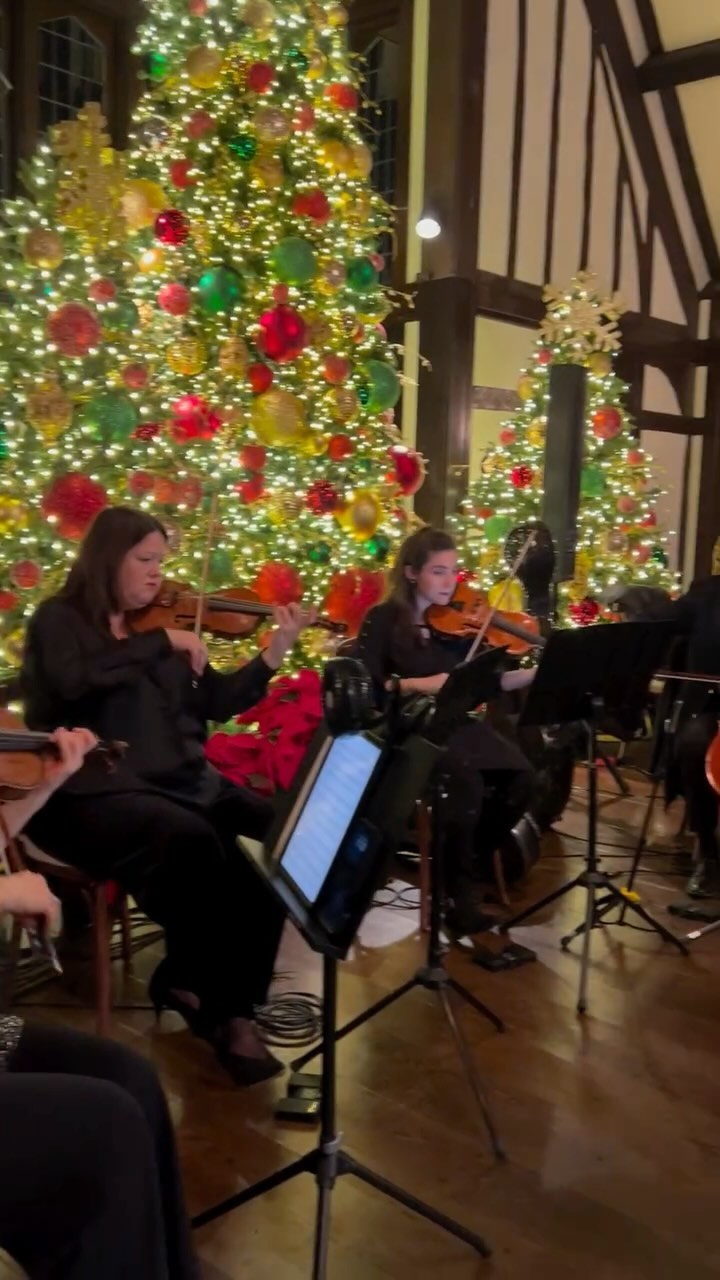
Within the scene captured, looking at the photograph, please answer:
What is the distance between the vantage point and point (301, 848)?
68.6 inches

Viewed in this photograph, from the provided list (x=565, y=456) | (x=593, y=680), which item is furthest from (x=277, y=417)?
(x=593, y=680)

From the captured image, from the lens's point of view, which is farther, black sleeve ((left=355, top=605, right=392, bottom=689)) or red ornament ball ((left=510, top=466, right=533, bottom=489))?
red ornament ball ((left=510, top=466, right=533, bottom=489))

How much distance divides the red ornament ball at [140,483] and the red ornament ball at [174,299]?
0.69 m

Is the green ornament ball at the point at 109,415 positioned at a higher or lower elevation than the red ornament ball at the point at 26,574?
higher

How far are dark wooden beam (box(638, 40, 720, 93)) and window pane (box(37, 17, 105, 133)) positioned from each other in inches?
156

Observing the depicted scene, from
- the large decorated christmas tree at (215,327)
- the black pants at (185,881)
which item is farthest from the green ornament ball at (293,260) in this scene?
the black pants at (185,881)

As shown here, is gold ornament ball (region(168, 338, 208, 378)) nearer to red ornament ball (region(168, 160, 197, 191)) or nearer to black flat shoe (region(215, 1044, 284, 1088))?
red ornament ball (region(168, 160, 197, 191))

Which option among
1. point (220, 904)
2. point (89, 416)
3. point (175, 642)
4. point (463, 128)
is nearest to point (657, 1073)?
point (220, 904)

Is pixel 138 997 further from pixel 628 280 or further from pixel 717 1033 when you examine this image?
pixel 628 280

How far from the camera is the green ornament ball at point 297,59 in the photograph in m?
4.59

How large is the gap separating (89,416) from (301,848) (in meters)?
2.92

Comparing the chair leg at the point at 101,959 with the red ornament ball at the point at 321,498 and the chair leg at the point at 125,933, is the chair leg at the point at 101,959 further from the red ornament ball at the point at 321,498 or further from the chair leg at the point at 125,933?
the red ornament ball at the point at 321,498

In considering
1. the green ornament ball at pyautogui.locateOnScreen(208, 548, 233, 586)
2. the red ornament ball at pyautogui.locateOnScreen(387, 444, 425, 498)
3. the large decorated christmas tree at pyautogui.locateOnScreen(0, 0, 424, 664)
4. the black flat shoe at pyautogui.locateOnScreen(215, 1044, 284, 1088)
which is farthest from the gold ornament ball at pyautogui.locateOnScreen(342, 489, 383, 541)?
the black flat shoe at pyautogui.locateOnScreen(215, 1044, 284, 1088)

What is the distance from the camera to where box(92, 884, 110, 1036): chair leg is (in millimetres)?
2510
